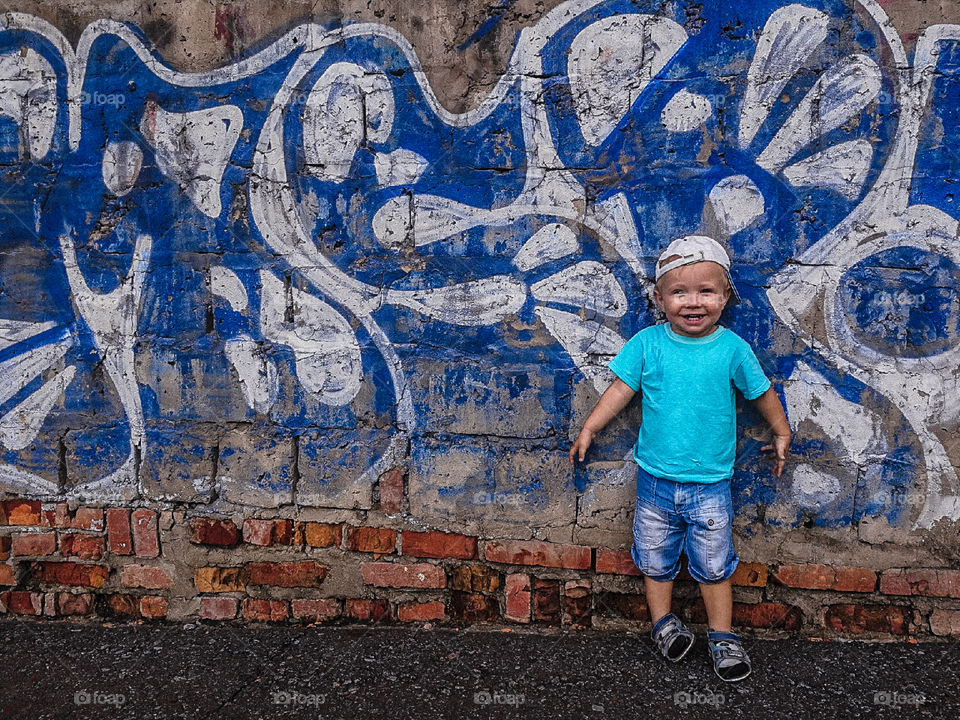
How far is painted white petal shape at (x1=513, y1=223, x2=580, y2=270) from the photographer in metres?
2.23

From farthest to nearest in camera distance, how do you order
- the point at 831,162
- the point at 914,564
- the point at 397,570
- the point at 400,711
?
the point at 397,570 < the point at 914,564 < the point at 831,162 < the point at 400,711

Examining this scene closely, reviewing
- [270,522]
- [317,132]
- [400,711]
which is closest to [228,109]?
[317,132]

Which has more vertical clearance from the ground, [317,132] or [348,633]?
[317,132]

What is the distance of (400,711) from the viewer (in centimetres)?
195

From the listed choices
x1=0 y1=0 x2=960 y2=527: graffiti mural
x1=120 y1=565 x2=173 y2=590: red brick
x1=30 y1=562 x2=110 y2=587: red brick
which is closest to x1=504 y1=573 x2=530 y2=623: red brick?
x1=0 y1=0 x2=960 y2=527: graffiti mural

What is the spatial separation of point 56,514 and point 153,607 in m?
0.49

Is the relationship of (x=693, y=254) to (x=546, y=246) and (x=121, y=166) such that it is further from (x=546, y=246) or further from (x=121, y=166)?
(x=121, y=166)

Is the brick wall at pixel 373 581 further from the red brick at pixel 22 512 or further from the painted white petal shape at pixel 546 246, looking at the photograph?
the painted white petal shape at pixel 546 246

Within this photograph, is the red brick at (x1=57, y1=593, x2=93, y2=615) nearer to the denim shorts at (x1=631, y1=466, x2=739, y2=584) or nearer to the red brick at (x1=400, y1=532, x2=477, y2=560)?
the red brick at (x1=400, y1=532, x2=477, y2=560)

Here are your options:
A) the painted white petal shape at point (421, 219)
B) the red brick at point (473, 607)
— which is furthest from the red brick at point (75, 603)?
the painted white petal shape at point (421, 219)

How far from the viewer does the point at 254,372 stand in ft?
7.77

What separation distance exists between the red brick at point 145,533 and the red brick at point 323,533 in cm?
56

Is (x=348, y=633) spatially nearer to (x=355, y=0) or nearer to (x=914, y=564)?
(x=914, y=564)

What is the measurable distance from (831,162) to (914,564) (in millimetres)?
1354
